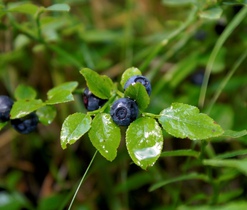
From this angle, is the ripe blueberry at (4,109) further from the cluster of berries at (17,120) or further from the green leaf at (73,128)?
the green leaf at (73,128)

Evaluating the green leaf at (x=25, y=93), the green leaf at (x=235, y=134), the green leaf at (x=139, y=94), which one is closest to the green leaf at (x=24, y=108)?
the green leaf at (x=25, y=93)

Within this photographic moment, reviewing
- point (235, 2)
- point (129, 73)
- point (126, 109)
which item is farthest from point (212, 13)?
point (126, 109)

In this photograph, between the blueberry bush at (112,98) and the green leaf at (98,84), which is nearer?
the green leaf at (98,84)

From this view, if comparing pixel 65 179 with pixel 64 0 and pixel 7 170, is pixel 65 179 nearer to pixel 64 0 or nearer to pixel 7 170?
pixel 7 170

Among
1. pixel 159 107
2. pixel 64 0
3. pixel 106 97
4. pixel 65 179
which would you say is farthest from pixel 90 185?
pixel 106 97

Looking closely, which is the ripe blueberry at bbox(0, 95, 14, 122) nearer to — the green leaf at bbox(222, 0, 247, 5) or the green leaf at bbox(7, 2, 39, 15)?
the green leaf at bbox(7, 2, 39, 15)

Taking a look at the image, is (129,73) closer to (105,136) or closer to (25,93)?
(105,136)
